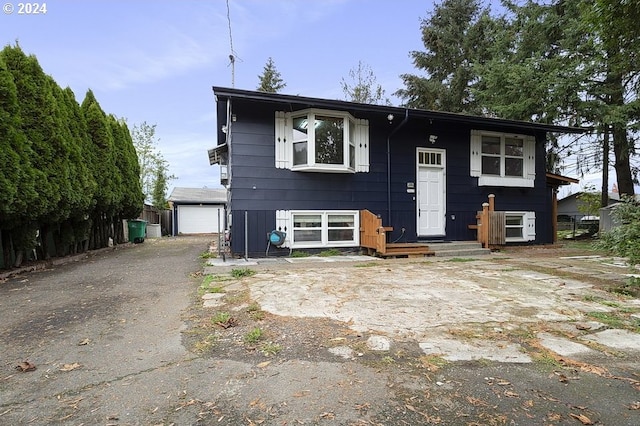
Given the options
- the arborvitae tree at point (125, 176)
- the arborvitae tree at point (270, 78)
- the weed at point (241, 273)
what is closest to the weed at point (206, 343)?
the weed at point (241, 273)

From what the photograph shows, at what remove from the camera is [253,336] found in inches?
113

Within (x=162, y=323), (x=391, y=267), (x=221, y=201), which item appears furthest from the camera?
(x=221, y=201)

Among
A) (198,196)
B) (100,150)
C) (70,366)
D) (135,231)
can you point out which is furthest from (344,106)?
(198,196)

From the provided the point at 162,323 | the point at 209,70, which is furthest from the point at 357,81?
the point at 162,323

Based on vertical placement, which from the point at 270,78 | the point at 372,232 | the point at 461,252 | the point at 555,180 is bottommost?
the point at 461,252

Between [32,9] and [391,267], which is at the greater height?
[32,9]

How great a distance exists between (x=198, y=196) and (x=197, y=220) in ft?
7.01

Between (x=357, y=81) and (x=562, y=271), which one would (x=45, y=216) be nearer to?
(x=562, y=271)

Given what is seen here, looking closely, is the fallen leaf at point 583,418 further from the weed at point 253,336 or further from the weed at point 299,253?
the weed at point 299,253

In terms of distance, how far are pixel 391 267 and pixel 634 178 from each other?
13.0 metres

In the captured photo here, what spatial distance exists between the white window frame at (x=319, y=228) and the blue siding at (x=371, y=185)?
0.12 m

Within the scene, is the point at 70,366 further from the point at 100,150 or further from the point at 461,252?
the point at 100,150

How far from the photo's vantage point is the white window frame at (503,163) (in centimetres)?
→ 989

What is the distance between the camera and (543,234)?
10.7 metres
